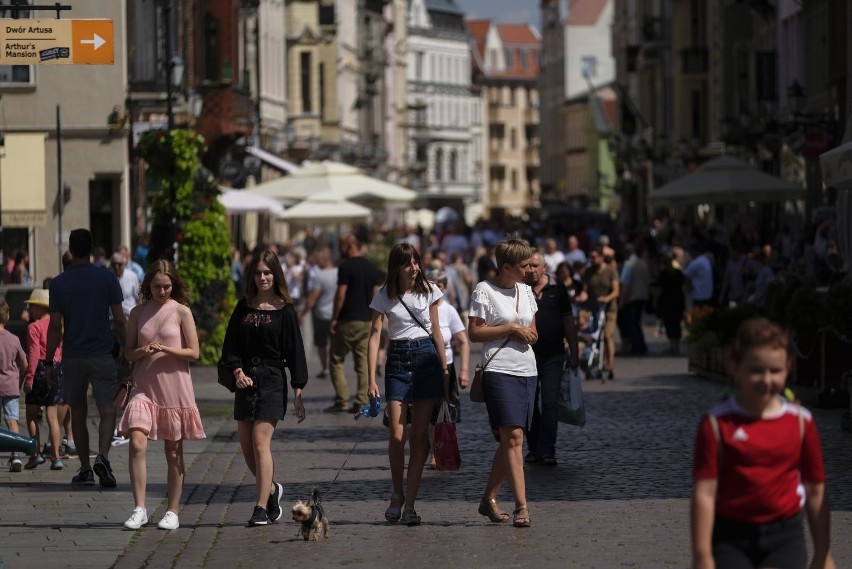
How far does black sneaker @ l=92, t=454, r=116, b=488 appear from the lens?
43.5 ft

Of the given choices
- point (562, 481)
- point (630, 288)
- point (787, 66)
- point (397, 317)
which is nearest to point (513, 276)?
point (397, 317)

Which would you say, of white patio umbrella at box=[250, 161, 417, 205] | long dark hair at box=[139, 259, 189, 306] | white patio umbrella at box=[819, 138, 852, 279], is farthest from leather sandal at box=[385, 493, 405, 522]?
white patio umbrella at box=[250, 161, 417, 205]

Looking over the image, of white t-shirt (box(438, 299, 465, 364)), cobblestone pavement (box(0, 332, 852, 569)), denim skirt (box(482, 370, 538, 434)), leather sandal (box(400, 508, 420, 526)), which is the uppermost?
white t-shirt (box(438, 299, 465, 364))

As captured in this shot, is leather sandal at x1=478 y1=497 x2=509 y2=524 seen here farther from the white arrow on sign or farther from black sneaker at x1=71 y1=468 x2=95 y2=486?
the white arrow on sign

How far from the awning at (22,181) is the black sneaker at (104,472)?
55.6ft

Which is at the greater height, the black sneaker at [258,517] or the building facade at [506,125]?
the building facade at [506,125]

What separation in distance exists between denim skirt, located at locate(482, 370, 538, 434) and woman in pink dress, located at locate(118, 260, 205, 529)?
1.73 m

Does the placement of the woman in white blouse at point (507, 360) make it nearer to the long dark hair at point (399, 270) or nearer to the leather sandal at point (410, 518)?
the leather sandal at point (410, 518)

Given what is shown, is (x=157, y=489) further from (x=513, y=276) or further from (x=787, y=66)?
(x=787, y=66)

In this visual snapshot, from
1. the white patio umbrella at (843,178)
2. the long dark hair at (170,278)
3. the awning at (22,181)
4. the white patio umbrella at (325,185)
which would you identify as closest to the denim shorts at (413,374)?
the long dark hair at (170,278)

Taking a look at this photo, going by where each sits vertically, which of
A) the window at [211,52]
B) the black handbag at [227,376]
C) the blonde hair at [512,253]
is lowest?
the black handbag at [227,376]

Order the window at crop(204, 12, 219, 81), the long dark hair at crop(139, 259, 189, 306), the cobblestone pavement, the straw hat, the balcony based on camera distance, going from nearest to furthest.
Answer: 1. the cobblestone pavement
2. the long dark hair at crop(139, 259, 189, 306)
3. the straw hat
4. the window at crop(204, 12, 219, 81)
5. the balcony

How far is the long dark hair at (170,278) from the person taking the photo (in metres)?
11.7

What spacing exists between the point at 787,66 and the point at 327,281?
27.0 meters
